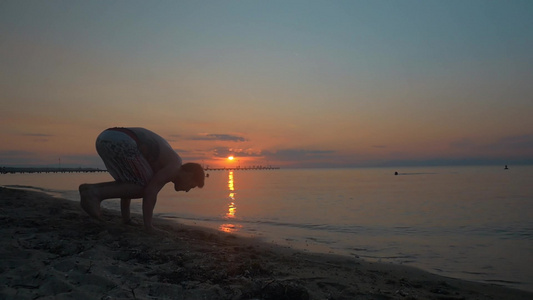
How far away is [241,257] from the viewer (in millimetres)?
5133

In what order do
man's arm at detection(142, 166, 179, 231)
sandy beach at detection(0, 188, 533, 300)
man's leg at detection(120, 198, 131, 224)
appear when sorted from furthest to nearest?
man's leg at detection(120, 198, 131, 224), man's arm at detection(142, 166, 179, 231), sandy beach at detection(0, 188, 533, 300)

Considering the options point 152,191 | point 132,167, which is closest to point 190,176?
point 152,191

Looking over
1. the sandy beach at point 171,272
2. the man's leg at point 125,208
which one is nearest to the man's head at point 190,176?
the sandy beach at point 171,272

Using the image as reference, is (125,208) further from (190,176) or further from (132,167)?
(190,176)

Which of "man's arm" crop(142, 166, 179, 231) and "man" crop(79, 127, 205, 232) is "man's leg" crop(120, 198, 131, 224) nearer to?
"man" crop(79, 127, 205, 232)

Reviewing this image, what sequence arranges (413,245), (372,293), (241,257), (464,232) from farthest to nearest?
(464,232), (413,245), (241,257), (372,293)

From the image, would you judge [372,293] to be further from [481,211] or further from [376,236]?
[481,211]

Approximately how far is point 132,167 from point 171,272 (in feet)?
8.38

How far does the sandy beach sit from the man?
0.58m

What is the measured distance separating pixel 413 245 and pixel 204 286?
631 cm

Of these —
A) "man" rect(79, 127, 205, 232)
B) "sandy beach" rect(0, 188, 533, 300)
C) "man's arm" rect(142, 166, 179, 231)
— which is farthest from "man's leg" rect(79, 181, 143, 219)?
"sandy beach" rect(0, 188, 533, 300)

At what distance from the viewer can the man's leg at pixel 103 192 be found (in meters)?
5.88

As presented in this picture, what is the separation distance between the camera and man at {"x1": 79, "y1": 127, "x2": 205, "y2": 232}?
5.89 m

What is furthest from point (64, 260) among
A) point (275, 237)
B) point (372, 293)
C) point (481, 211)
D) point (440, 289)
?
point (481, 211)
